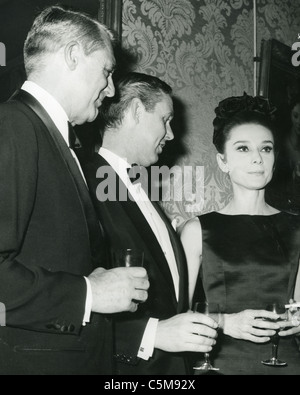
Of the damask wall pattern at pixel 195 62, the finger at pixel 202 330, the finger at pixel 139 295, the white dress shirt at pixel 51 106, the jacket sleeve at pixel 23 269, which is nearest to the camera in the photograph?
the jacket sleeve at pixel 23 269

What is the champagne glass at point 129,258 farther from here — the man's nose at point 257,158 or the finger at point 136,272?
the man's nose at point 257,158

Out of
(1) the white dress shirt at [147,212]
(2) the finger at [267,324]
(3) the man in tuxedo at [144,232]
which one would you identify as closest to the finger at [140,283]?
(3) the man in tuxedo at [144,232]

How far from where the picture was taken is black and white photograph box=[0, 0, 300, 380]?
4.33ft

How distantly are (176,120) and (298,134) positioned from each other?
42.5 inches

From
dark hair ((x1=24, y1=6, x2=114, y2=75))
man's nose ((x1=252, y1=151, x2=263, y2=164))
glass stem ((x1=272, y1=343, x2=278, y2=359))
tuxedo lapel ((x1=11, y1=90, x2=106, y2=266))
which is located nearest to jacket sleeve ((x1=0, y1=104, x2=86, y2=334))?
tuxedo lapel ((x1=11, y1=90, x2=106, y2=266))

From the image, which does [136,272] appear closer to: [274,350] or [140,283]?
[140,283]

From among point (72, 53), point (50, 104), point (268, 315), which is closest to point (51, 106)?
point (50, 104)

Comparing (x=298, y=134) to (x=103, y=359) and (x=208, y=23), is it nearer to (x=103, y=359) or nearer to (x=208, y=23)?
(x=208, y=23)

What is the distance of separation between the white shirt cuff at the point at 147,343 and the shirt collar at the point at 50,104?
2.23 ft

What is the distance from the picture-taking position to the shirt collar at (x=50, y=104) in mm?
1492

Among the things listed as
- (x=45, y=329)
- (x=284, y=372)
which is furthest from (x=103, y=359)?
(x=284, y=372)

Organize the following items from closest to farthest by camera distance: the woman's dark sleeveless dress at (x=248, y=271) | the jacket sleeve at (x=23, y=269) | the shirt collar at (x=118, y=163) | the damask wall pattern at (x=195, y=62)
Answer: the jacket sleeve at (x=23, y=269) → the shirt collar at (x=118, y=163) → the woman's dark sleeveless dress at (x=248, y=271) → the damask wall pattern at (x=195, y=62)

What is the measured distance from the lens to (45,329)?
129 cm

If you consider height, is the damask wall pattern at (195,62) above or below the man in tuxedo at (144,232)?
above
